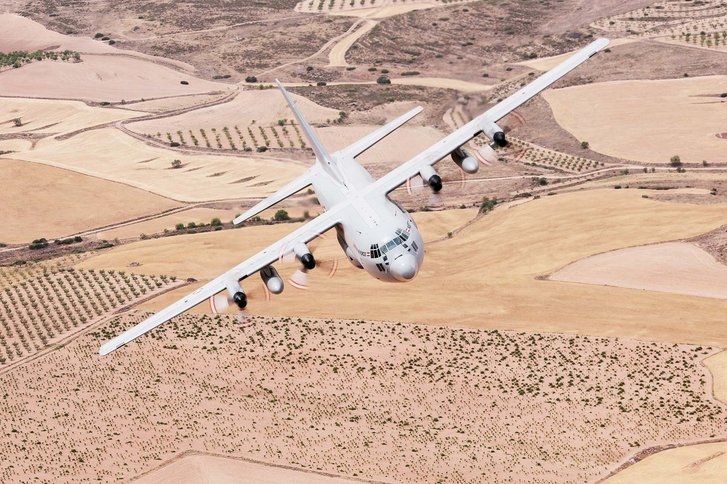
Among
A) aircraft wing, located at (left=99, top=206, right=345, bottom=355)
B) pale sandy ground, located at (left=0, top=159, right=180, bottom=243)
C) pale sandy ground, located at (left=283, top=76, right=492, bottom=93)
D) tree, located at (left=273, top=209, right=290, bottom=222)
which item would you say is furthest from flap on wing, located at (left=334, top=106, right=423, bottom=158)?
pale sandy ground, located at (left=283, top=76, right=492, bottom=93)

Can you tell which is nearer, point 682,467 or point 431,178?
point 431,178

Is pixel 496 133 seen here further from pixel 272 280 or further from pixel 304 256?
pixel 272 280

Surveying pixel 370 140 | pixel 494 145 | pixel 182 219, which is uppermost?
pixel 494 145

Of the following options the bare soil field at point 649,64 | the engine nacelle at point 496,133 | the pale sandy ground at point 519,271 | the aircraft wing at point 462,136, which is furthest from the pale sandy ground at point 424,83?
the engine nacelle at point 496,133

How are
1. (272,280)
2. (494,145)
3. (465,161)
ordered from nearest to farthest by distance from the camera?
(272,280) → (465,161) → (494,145)

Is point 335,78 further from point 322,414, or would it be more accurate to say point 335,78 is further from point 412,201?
point 322,414

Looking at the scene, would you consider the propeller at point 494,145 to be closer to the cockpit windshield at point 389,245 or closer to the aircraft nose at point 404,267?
the cockpit windshield at point 389,245

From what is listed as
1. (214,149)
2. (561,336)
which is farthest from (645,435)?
(214,149)

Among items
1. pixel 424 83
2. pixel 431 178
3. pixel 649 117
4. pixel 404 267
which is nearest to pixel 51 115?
pixel 424 83
